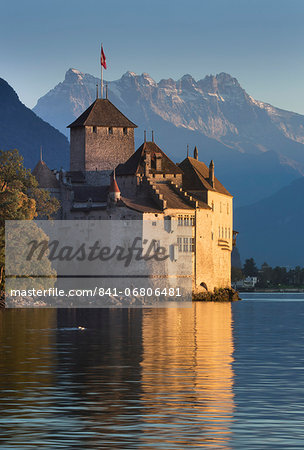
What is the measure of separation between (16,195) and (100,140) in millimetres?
60952

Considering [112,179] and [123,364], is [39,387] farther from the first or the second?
[112,179]

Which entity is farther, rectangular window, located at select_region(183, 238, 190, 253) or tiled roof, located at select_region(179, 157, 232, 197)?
tiled roof, located at select_region(179, 157, 232, 197)

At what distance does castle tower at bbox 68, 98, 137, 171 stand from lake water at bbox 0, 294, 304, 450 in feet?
305

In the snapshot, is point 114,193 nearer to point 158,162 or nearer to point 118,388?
point 158,162

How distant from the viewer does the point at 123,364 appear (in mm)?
45031

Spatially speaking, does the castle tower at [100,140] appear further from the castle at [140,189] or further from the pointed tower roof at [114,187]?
the pointed tower roof at [114,187]

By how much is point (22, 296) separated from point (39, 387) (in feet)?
232

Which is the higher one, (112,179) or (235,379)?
(112,179)

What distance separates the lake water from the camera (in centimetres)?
2658

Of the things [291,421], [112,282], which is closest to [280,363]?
[291,421]

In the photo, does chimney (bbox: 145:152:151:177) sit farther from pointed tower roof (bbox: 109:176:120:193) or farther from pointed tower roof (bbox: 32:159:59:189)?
pointed tower roof (bbox: 32:159:59:189)

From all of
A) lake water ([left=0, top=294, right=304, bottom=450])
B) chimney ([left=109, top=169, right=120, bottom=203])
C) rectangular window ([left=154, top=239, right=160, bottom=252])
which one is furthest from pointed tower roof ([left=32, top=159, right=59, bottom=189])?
lake water ([left=0, top=294, right=304, bottom=450])

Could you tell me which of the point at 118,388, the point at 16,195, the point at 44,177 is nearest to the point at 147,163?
the point at 44,177

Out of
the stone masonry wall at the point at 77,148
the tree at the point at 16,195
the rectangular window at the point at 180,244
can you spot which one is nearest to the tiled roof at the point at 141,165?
the stone masonry wall at the point at 77,148
